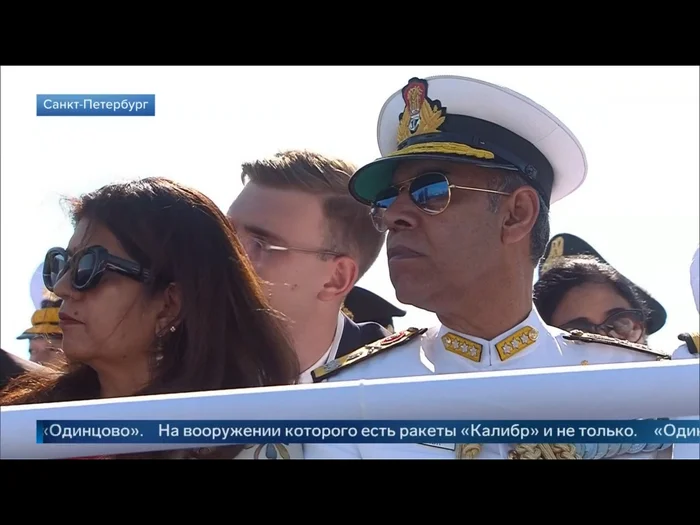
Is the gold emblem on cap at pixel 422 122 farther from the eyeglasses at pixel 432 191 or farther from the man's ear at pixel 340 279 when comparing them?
the man's ear at pixel 340 279

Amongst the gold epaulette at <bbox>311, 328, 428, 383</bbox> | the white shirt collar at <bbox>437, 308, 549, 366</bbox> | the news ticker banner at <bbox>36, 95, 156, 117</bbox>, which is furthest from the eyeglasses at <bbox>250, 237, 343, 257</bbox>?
the news ticker banner at <bbox>36, 95, 156, 117</bbox>

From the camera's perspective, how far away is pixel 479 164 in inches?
120

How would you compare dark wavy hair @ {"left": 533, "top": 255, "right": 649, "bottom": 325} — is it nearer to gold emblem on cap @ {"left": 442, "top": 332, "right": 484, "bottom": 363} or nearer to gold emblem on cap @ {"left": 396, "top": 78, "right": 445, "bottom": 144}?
gold emblem on cap @ {"left": 442, "top": 332, "right": 484, "bottom": 363}

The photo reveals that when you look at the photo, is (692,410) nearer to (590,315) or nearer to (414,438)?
(590,315)

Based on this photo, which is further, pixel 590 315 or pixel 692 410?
pixel 590 315

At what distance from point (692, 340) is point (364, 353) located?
917mm

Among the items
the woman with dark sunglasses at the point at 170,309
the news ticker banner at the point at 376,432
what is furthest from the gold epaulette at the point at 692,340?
the woman with dark sunglasses at the point at 170,309

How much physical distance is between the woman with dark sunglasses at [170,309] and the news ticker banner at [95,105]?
1.09 ft

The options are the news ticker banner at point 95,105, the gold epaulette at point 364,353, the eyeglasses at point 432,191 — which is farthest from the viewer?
the news ticker banner at point 95,105

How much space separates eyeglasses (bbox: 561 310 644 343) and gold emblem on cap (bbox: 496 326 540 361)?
12cm

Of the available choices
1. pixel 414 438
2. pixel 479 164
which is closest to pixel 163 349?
pixel 414 438

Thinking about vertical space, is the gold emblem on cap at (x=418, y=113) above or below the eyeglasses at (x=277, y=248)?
above

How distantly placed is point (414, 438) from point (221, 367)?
0.58 m

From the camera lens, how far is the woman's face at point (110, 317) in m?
3.08
